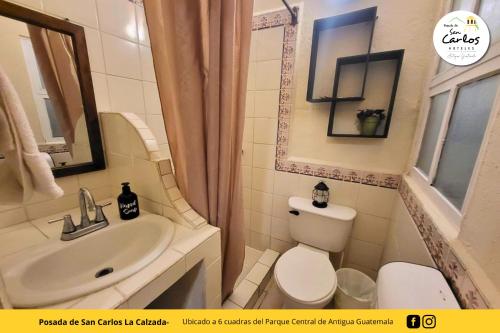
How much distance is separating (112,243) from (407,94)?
165cm

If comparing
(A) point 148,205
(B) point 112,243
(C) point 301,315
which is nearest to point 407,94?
(C) point 301,315

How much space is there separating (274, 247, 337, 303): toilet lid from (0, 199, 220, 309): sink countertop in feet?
1.50

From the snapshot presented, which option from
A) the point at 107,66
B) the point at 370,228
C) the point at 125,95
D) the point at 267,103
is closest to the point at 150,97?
the point at 125,95

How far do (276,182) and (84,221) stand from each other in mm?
1155

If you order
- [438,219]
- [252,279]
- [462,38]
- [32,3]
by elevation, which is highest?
[32,3]

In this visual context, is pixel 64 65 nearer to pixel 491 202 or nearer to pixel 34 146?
pixel 34 146

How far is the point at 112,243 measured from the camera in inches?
32.3

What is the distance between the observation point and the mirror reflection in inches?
28.4

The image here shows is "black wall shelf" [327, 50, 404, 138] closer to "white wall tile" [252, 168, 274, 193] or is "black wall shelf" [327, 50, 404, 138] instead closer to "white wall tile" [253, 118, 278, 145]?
"white wall tile" [253, 118, 278, 145]

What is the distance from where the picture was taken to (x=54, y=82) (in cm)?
82

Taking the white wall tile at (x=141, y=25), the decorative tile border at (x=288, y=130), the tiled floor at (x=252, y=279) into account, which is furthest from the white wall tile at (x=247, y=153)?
the white wall tile at (x=141, y=25)

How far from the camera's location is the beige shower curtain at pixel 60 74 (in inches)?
30.4

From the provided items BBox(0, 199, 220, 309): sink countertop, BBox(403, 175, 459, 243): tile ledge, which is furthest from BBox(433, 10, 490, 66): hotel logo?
BBox(0, 199, 220, 309): sink countertop

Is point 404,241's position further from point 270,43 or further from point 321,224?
point 270,43
